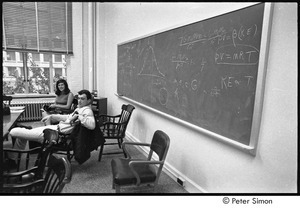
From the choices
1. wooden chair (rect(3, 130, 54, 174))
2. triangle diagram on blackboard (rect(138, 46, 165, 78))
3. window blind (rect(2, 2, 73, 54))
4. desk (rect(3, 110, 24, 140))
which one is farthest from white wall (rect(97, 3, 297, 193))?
window blind (rect(2, 2, 73, 54))

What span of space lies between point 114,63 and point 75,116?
70.9 inches

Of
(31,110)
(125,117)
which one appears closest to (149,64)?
(125,117)

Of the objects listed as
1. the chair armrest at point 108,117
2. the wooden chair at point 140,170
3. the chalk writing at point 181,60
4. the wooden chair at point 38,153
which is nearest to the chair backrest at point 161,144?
the wooden chair at point 140,170

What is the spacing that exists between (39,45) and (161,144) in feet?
11.4

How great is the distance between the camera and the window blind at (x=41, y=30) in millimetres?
3361

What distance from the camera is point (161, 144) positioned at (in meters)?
1.70

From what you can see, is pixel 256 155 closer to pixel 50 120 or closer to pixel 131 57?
pixel 131 57

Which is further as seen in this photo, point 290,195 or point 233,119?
point 233,119

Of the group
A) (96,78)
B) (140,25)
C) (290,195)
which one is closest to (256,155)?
(290,195)

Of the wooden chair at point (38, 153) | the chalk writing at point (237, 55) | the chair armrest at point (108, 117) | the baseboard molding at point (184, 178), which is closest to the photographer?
the chalk writing at point (237, 55)

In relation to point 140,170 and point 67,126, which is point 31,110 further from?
point 140,170

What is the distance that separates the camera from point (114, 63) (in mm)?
3734

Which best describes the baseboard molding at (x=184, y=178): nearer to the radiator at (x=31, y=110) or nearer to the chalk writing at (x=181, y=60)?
the chalk writing at (x=181, y=60)
